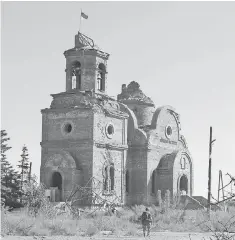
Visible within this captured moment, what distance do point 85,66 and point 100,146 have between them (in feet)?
16.7

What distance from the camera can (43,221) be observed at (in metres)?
23.1

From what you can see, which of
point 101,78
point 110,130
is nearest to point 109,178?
point 110,130

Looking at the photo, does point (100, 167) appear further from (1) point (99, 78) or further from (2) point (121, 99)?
(2) point (121, 99)

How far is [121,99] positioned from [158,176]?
26.3ft

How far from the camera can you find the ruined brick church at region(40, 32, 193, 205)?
3247cm

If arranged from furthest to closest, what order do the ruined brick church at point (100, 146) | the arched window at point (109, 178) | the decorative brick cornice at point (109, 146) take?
1. the arched window at point (109, 178)
2. the decorative brick cornice at point (109, 146)
3. the ruined brick church at point (100, 146)

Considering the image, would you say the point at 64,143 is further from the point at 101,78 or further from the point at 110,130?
the point at 101,78

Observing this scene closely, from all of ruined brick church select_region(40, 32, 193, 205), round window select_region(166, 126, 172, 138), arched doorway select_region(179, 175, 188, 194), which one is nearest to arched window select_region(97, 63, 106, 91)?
ruined brick church select_region(40, 32, 193, 205)

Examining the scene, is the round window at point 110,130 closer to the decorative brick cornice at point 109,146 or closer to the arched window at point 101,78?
the decorative brick cornice at point 109,146

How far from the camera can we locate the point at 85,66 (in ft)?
111

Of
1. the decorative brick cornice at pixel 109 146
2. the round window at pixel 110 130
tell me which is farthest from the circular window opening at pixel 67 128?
the round window at pixel 110 130

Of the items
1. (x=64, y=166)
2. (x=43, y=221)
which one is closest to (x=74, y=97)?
(x=64, y=166)

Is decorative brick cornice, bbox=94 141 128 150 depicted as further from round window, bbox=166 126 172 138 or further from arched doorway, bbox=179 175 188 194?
arched doorway, bbox=179 175 188 194

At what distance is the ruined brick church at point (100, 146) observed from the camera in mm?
32469
